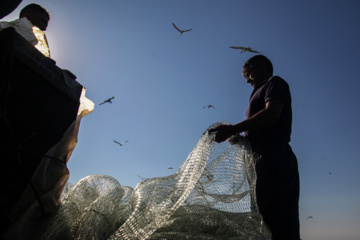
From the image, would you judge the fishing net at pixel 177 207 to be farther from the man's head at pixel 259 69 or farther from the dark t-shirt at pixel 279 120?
the man's head at pixel 259 69

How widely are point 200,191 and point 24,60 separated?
4.76 ft

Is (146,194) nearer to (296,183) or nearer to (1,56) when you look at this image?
(1,56)

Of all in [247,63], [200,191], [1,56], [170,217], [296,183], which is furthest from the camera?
[247,63]

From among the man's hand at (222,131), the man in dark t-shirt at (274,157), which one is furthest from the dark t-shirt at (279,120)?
the man's hand at (222,131)

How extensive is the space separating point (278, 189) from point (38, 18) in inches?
140

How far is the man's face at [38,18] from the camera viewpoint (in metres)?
2.97

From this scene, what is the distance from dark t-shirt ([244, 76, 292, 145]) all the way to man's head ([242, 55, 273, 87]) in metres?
0.33

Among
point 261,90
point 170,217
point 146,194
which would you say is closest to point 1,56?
point 146,194

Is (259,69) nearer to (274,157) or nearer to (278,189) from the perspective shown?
(274,157)

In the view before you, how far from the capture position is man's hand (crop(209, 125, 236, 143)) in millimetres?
1896

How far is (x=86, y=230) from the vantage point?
1318mm

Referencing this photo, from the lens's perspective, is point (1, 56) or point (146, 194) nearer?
point (1, 56)

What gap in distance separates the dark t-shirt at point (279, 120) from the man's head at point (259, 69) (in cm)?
33

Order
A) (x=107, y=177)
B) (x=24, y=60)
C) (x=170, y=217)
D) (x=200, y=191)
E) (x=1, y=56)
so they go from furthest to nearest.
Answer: (x=107, y=177) → (x=200, y=191) → (x=170, y=217) → (x=24, y=60) → (x=1, y=56)
